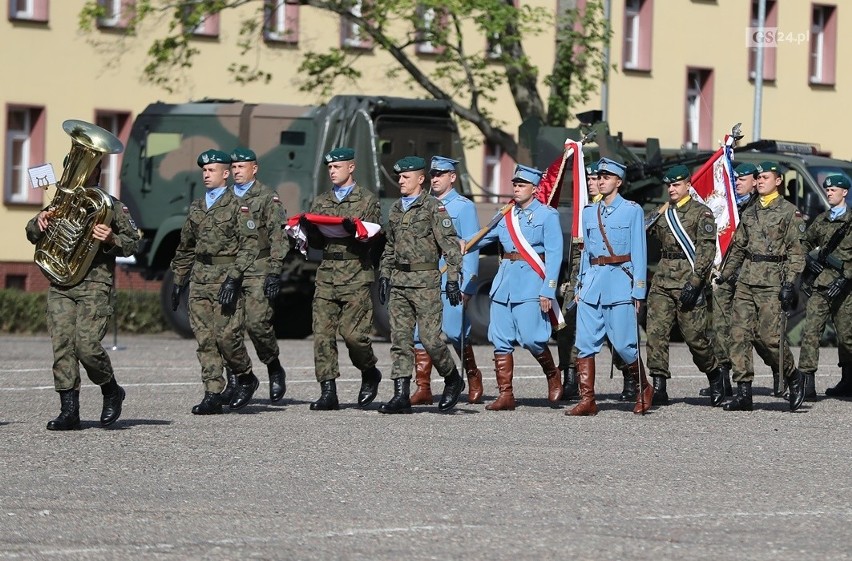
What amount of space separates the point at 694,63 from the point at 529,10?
15670mm

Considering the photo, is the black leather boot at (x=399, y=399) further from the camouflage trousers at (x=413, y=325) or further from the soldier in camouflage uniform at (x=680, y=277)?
the soldier in camouflage uniform at (x=680, y=277)

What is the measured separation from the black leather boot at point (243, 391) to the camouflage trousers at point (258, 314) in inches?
11.8

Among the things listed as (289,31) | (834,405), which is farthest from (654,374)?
(289,31)

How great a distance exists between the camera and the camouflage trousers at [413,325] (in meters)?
13.9

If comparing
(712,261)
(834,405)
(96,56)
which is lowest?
(834,405)

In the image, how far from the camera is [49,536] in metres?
8.30

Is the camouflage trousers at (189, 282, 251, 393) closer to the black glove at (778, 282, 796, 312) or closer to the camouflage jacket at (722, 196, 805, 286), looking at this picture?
the camouflage jacket at (722, 196, 805, 286)

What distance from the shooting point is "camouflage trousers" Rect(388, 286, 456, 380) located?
1389cm

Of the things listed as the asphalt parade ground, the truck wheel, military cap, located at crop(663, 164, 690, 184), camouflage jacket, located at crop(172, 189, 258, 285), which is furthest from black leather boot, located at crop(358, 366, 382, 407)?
the truck wheel

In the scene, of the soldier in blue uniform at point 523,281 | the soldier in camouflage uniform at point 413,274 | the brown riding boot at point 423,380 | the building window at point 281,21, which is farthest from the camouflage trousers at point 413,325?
the building window at point 281,21

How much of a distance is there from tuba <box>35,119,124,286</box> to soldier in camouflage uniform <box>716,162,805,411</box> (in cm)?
487

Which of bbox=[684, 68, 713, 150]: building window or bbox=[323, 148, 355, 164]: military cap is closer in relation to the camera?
bbox=[323, 148, 355, 164]: military cap

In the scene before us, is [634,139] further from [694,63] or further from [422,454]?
[422,454]

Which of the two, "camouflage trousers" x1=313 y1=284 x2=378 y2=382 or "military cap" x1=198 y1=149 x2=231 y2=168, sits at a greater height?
"military cap" x1=198 y1=149 x2=231 y2=168
